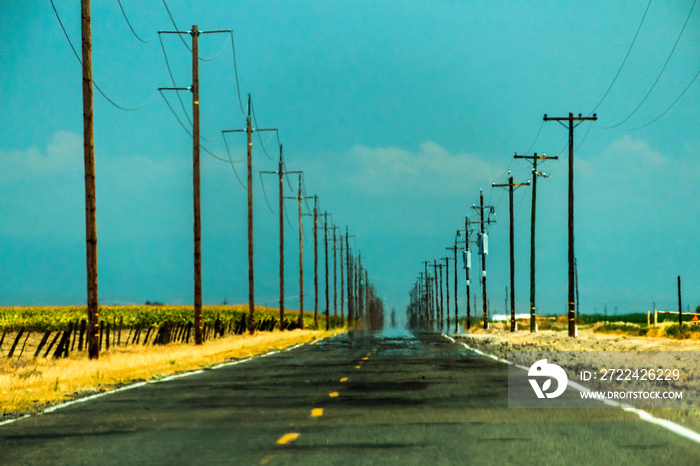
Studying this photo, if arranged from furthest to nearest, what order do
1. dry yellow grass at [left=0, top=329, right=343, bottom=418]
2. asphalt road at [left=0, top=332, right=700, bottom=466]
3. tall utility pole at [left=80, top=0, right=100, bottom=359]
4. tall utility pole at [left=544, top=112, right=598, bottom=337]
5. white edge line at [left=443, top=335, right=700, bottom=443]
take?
tall utility pole at [left=544, top=112, right=598, bottom=337]
tall utility pole at [left=80, top=0, right=100, bottom=359]
dry yellow grass at [left=0, top=329, right=343, bottom=418]
white edge line at [left=443, top=335, right=700, bottom=443]
asphalt road at [left=0, top=332, right=700, bottom=466]

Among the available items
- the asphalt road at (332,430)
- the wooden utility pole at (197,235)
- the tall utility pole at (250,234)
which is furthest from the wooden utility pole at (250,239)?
the asphalt road at (332,430)

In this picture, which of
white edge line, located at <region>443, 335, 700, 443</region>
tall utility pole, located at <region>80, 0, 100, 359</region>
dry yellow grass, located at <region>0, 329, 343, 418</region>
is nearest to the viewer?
white edge line, located at <region>443, 335, 700, 443</region>

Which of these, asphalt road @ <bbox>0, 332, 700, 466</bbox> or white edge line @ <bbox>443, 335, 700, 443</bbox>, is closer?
asphalt road @ <bbox>0, 332, 700, 466</bbox>

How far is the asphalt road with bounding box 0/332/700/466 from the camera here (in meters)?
9.98

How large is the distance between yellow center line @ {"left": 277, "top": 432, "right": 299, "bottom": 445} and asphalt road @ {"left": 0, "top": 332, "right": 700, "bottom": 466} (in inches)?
0.6

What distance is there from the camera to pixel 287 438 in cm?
1142

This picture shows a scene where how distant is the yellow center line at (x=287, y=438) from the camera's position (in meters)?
11.1

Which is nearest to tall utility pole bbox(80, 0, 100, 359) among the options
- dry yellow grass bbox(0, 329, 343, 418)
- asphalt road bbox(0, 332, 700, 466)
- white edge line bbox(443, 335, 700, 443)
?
dry yellow grass bbox(0, 329, 343, 418)

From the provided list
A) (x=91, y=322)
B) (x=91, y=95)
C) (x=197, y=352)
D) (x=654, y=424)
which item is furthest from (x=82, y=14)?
(x=654, y=424)

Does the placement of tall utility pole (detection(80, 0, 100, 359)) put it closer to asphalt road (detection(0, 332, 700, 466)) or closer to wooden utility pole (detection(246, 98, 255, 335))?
asphalt road (detection(0, 332, 700, 466))

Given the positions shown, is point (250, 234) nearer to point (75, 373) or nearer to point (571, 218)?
point (571, 218)

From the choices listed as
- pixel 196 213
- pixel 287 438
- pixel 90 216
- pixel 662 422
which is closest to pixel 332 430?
pixel 287 438

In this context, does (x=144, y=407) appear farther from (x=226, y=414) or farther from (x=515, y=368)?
(x=515, y=368)

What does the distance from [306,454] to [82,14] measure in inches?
908
